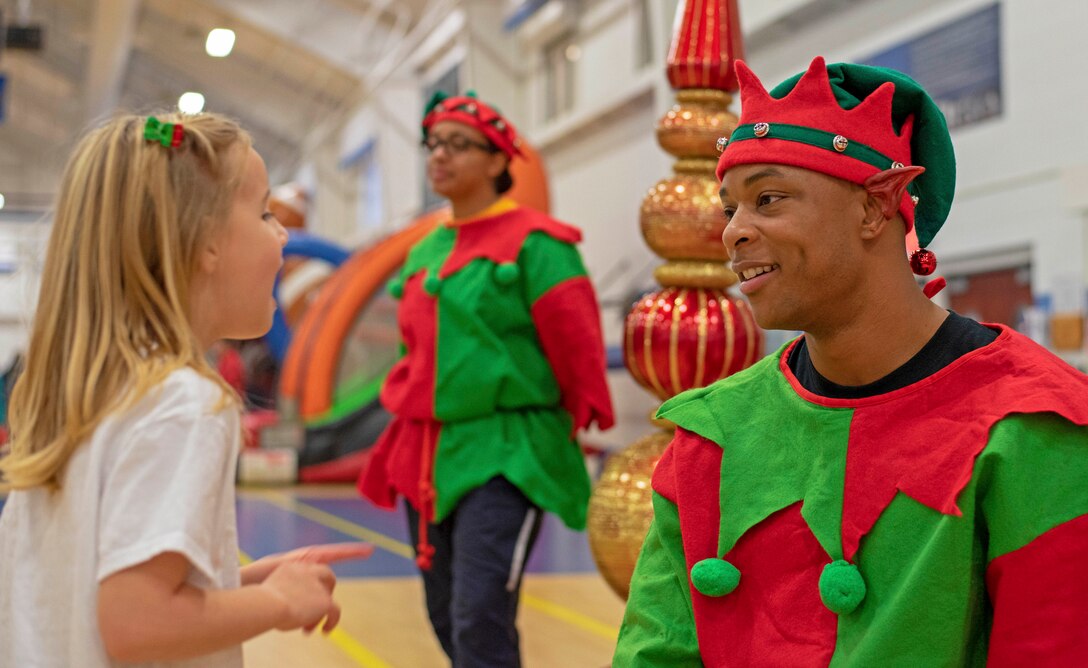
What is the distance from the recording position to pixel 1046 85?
298 inches

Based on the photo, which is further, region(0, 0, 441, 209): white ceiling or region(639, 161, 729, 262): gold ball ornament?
region(0, 0, 441, 209): white ceiling

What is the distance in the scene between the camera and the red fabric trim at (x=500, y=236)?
11.7 ft

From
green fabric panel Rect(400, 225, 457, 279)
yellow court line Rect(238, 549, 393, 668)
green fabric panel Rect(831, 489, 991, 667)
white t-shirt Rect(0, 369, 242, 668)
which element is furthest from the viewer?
yellow court line Rect(238, 549, 393, 668)

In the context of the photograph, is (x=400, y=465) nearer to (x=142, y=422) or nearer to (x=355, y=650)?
(x=355, y=650)

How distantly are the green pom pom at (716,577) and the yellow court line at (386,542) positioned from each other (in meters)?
2.77

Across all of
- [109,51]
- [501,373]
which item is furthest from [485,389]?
[109,51]

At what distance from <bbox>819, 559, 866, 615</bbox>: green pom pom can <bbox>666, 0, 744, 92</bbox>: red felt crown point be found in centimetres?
215

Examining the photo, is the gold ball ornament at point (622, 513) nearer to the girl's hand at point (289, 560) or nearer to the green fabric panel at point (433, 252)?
the green fabric panel at point (433, 252)

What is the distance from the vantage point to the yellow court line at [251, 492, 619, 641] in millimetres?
4707

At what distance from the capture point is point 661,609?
1847 mm

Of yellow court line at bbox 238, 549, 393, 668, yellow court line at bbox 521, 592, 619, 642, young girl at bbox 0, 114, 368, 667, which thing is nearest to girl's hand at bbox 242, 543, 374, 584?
young girl at bbox 0, 114, 368, 667

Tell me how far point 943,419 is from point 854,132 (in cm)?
40

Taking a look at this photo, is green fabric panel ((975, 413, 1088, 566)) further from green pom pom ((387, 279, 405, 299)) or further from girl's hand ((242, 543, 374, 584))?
green pom pom ((387, 279, 405, 299))

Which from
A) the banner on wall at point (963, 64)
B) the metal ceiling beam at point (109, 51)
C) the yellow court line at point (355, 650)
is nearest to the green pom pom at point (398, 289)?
the yellow court line at point (355, 650)
